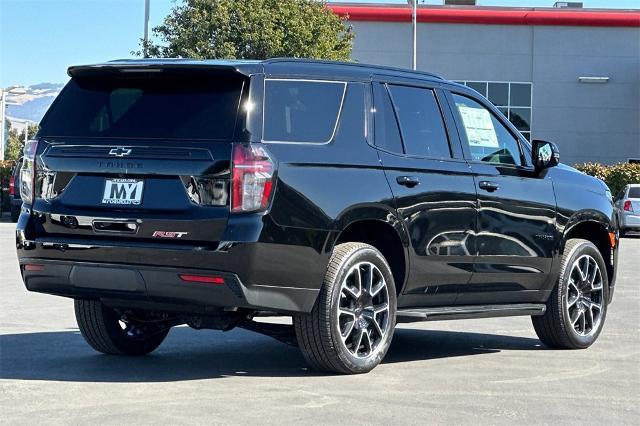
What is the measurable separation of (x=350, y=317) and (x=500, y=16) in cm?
5477

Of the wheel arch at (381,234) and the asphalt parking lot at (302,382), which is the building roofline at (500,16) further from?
the wheel arch at (381,234)

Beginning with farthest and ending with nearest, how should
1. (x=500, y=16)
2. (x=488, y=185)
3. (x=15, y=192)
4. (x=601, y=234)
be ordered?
(x=500, y=16), (x=15, y=192), (x=601, y=234), (x=488, y=185)

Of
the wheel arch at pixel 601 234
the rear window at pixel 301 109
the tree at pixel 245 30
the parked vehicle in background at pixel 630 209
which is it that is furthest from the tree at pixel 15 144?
the rear window at pixel 301 109

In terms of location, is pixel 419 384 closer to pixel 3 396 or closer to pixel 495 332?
pixel 3 396

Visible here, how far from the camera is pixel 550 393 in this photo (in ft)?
24.3

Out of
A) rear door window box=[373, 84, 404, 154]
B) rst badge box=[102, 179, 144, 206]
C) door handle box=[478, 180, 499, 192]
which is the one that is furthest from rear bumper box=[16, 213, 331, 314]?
door handle box=[478, 180, 499, 192]

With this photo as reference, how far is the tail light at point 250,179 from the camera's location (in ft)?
23.3

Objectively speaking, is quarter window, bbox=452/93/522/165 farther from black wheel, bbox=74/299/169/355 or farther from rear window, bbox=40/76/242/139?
black wheel, bbox=74/299/169/355

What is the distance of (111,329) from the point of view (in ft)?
27.9

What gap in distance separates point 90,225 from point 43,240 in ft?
1.25

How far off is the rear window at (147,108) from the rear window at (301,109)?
0.70ft

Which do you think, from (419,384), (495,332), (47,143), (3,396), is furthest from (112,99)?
(495,332)

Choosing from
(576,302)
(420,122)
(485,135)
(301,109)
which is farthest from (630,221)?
(301,109)

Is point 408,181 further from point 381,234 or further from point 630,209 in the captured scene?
point 630,209
